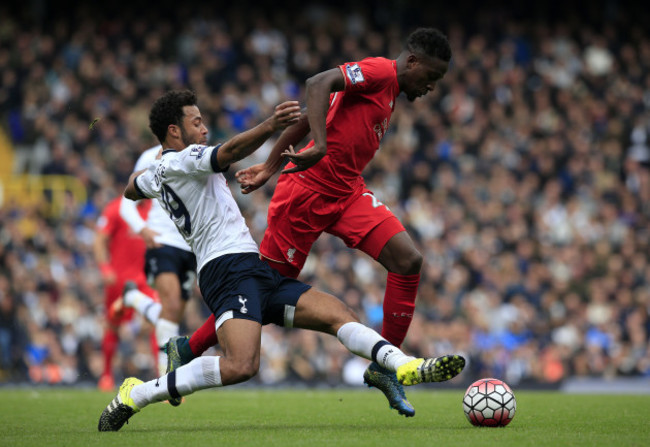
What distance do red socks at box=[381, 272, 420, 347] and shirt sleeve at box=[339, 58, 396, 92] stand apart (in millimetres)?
1320

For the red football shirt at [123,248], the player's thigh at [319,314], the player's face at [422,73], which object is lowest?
the player's thigh at [319,314]

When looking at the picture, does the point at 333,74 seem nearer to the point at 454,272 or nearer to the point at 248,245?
the point at 248,245

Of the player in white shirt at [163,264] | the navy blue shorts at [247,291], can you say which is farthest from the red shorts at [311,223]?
the player in white shirt at [163,264]

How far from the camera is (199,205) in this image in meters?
6.10

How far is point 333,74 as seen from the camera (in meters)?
6.26

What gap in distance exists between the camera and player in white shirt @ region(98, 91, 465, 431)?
18.7 feet

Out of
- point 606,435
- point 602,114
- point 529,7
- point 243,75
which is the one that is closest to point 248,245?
point 606,435

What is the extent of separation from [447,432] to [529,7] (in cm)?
1860

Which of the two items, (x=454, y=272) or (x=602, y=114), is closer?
(x=454, y=272)

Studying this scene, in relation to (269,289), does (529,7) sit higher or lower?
higher

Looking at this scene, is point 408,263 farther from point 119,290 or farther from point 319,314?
point 119,290

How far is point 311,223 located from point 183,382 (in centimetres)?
154

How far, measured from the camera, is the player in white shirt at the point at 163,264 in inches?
349

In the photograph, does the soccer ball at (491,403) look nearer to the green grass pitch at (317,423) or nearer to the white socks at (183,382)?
the green grass pitch at (317,423)
